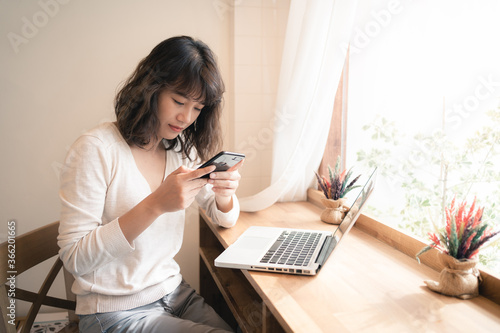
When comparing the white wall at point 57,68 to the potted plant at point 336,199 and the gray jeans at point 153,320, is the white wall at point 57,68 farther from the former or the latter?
the gray jeans at point 153,320

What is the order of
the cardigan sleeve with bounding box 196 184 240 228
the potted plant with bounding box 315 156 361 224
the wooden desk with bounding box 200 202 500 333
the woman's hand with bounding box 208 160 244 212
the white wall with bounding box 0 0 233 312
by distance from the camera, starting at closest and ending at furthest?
the wooden desk with bounding box 200 202 500 333 < the woman's hand with bounding box 208 160 244 212 < the cardigan sleeve with bounding box 196 184 240 228 < the potted plant with bounding box 315 156 361 224 < the white wall with bounding box 0 0 233 312

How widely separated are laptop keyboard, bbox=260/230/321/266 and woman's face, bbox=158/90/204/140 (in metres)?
0.50

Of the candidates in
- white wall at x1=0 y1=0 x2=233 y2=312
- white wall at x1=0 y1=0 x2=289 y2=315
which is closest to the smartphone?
white wall at x1=0 y1=0 x2=289 y2=315

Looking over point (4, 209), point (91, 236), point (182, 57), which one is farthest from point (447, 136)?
point (4, 209)

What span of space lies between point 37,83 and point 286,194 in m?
1.45

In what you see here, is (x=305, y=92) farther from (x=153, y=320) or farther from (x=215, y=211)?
(x=153, y=320)

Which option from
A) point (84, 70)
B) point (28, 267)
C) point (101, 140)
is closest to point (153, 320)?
point (28, 267)

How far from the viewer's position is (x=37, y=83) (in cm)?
207

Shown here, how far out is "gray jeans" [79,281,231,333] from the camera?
1.09m

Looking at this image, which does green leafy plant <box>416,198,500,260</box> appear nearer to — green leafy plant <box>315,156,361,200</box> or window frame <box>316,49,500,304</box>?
window frame <box>316,49,500,304</box>

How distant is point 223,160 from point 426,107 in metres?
0.89

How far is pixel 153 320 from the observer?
1117 millimetres

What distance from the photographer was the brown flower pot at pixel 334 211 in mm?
1592

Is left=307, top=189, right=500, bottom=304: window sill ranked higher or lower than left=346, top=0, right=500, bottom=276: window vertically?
lower
